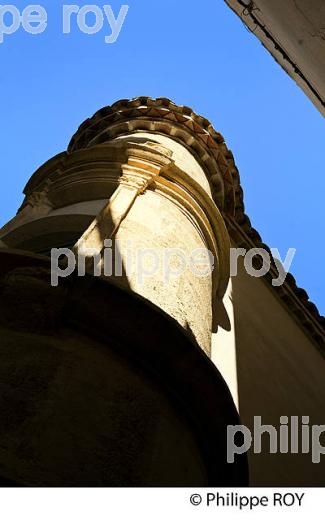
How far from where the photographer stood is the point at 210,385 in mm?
4121

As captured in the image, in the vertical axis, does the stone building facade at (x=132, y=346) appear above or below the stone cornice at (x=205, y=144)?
below

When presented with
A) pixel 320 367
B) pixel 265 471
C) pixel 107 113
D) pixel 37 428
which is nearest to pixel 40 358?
pixel 37 428

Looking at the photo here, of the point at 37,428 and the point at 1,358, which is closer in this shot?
the point at 37,428

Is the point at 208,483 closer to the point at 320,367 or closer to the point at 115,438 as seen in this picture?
the point at 115,438

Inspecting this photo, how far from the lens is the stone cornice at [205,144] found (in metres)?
11.1

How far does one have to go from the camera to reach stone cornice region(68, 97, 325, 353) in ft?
36.4

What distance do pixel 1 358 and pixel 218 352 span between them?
15.4 ft

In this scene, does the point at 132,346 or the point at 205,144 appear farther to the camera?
the point at 205,144

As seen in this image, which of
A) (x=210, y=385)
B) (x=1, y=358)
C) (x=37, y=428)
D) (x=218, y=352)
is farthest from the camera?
(x=218, y=352)

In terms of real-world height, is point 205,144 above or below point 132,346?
above

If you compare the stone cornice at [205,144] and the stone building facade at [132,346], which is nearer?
the stone building facade at [132,346]

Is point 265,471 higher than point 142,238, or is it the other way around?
point 142,238

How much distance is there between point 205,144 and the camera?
11.6 metres

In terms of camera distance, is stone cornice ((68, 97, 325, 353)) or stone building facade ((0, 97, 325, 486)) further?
stone cornice ((68, 97, 325, 353))
